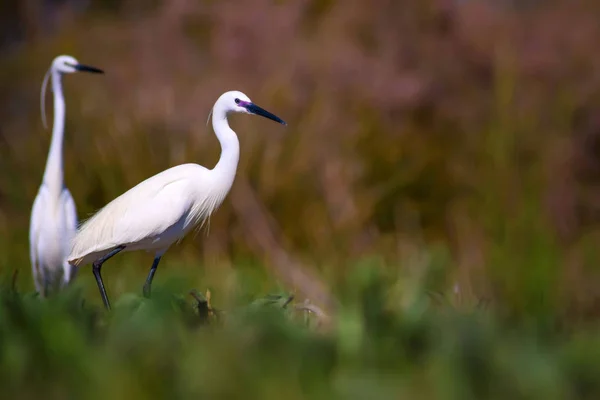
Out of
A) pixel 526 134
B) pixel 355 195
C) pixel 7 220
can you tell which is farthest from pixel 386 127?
pixel 7 220

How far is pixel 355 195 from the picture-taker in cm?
464

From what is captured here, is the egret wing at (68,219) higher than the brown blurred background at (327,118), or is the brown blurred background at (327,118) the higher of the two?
the egret wing at (68,219)

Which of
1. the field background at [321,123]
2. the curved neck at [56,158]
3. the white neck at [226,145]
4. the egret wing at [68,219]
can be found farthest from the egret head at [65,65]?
the white neck at [226,145]

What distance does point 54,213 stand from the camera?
3.38m

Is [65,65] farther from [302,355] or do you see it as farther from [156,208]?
[302,355]

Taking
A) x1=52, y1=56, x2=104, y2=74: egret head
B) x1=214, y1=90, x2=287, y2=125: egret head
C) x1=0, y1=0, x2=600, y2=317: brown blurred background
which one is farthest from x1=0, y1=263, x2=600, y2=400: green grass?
x1=0, y1=0, x2=600, y2=317: brown blurred background

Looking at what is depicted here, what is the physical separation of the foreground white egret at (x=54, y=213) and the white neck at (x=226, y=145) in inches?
41.1

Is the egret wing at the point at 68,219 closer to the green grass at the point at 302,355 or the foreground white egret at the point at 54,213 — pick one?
the foreground white egret at the point at 54,213

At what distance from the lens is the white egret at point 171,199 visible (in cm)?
241

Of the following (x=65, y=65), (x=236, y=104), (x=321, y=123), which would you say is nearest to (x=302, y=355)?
(x=236, y=104)

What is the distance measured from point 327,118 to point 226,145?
93.7 inches

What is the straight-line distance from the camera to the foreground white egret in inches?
132

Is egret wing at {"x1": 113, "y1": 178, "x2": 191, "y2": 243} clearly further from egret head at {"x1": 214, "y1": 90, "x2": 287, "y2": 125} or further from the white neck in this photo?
egret head at {"x1": 214, "y1": 90, "x2": 287, "y2": 125}

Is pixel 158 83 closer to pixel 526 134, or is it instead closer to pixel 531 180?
pixel 526 134
